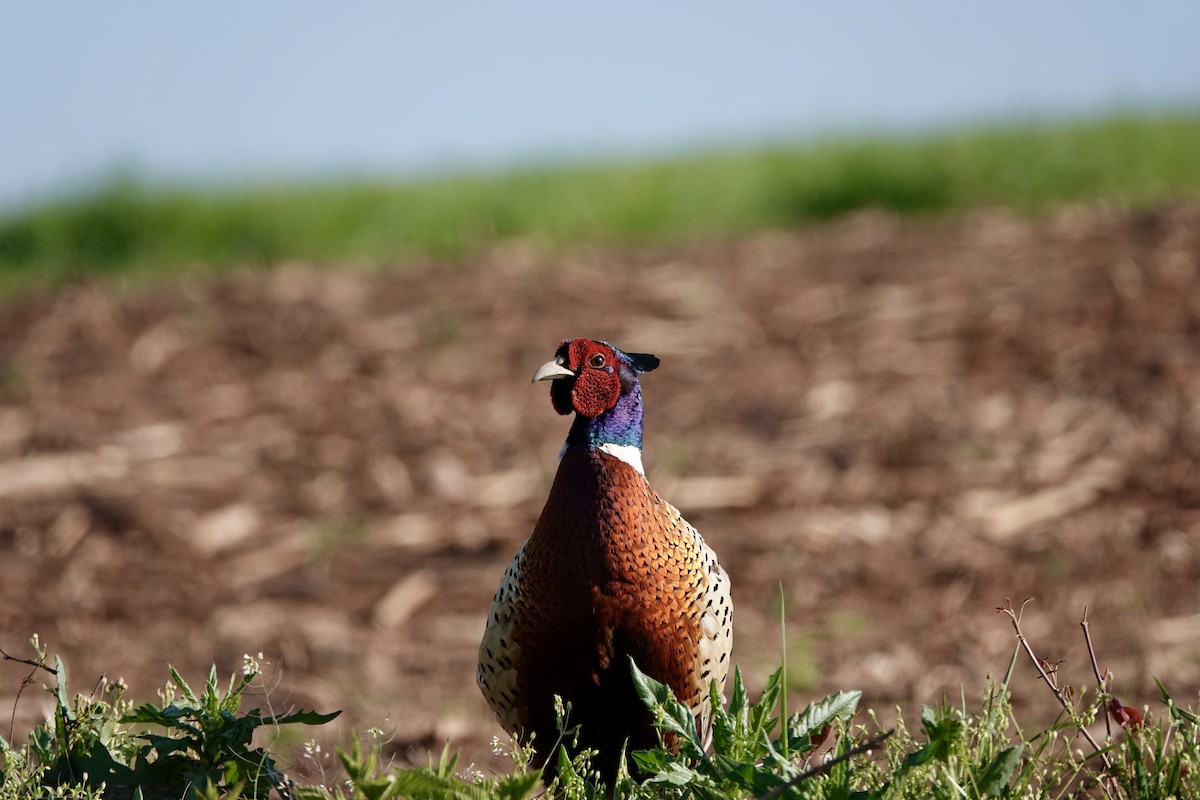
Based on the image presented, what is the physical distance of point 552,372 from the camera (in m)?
2.76

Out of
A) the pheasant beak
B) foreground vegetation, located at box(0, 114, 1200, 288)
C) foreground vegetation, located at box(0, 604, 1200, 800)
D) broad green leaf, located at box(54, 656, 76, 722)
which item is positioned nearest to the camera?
foreground vegetation, located at box(0, 604, 1200, 800)

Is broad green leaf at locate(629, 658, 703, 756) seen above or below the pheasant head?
below

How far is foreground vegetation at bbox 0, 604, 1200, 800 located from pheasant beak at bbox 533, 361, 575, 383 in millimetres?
613

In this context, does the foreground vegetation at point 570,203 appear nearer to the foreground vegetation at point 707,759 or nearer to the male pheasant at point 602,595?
the male pheasant at point 602,595

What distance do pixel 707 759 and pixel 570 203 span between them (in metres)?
9.16

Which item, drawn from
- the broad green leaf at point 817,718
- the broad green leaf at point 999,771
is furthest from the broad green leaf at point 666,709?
the broad green leaf at point 999,771

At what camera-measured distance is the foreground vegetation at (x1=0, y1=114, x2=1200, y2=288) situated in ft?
34.7

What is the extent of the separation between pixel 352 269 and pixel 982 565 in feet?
17.6

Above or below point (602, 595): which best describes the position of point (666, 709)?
below

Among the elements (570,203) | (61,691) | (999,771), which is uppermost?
(570,203)

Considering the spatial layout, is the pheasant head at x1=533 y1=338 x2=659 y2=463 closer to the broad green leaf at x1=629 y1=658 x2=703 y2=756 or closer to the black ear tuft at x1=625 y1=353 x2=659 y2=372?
the black ear tuft at x1=625 y1=353 x2=659 y2=372

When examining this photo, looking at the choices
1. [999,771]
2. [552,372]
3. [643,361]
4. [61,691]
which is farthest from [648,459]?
[999,771]

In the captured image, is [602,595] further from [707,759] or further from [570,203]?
[570,203]

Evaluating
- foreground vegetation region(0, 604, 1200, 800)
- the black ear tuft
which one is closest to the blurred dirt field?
foreground vegetation region(0, 604, 1200, 800)
